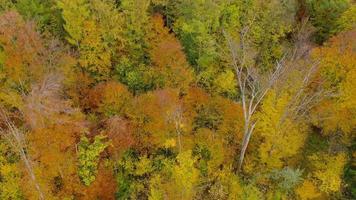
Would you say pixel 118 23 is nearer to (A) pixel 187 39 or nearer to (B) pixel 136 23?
(B) pixel 136 23

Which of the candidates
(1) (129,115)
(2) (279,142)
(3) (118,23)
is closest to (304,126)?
(2) (279,142)

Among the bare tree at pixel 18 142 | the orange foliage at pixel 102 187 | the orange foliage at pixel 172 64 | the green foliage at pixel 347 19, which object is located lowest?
the orange foliage at pixel 102 187

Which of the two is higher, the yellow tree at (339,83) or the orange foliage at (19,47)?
the orange foliage at (19,47)

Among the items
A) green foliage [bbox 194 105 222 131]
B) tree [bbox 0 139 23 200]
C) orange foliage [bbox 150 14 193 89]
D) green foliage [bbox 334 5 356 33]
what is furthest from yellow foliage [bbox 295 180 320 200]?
tree [bbox 0 139 23 200]

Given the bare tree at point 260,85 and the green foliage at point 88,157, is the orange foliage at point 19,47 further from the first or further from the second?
the bare tree at point 260,85

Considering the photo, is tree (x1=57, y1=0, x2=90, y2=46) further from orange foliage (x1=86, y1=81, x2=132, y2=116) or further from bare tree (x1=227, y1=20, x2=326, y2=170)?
bare tree (x1=227, y1=20, x2=326, y2=170)

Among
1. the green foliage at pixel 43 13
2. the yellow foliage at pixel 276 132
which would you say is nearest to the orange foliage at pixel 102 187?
the yellow foliage at pixel 276 132
